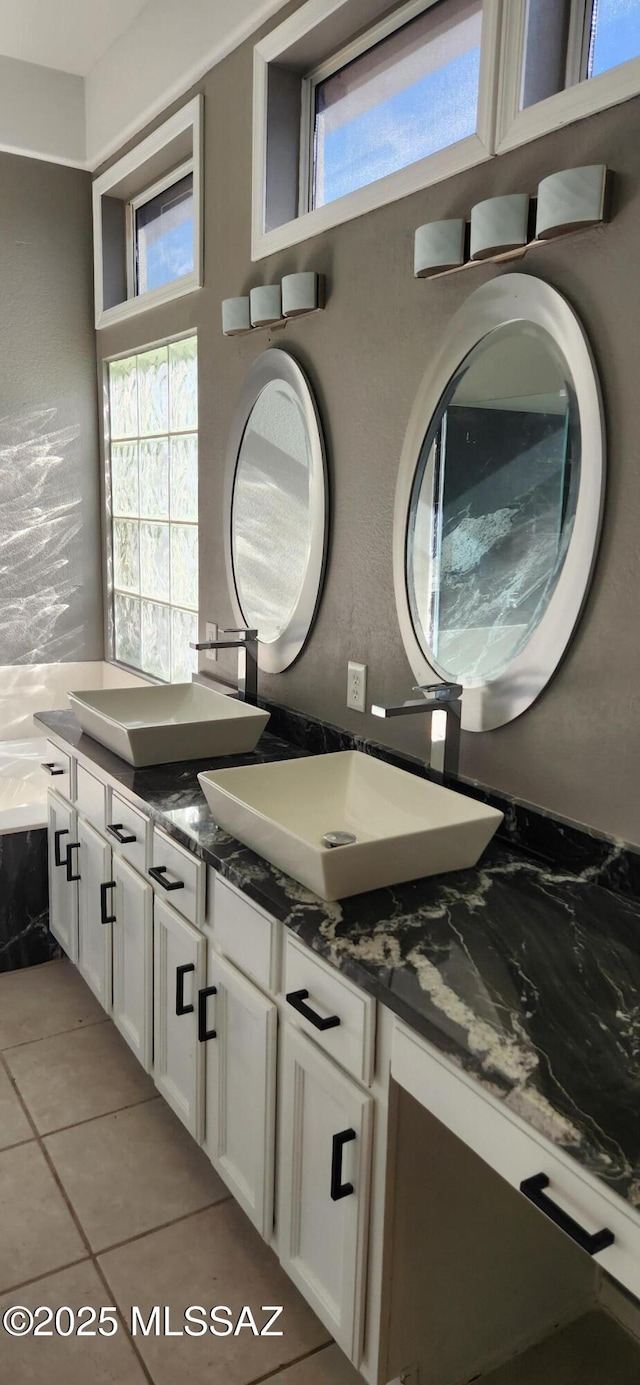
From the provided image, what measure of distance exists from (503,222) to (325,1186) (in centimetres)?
164

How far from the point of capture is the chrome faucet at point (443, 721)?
1931 millimetres

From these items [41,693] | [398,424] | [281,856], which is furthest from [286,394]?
[41,693]

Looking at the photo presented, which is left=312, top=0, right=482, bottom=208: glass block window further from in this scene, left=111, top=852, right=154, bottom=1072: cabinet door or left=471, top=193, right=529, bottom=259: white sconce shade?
left=111, top=852, right=154, bottom=1072: cabinet door

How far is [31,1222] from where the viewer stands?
2016 millimetres

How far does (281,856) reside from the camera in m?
1.66

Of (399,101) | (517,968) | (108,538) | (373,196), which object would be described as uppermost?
(399,101)

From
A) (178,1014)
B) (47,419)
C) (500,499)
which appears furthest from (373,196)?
(47,419)

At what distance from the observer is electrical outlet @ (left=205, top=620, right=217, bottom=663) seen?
3117 mm

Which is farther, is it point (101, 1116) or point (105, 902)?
point (105, 902)

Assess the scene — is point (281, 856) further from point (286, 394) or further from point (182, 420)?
point (182, 420)

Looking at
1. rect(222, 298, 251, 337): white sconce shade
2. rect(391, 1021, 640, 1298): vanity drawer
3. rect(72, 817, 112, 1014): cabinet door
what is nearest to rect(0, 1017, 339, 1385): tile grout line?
rect(72, 817, 112, 1014): cabinet door

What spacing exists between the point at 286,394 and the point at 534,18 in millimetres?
1069

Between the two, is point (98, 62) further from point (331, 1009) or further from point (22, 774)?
point (331, 1009)

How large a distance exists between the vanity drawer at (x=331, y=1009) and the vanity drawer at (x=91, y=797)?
969mm
